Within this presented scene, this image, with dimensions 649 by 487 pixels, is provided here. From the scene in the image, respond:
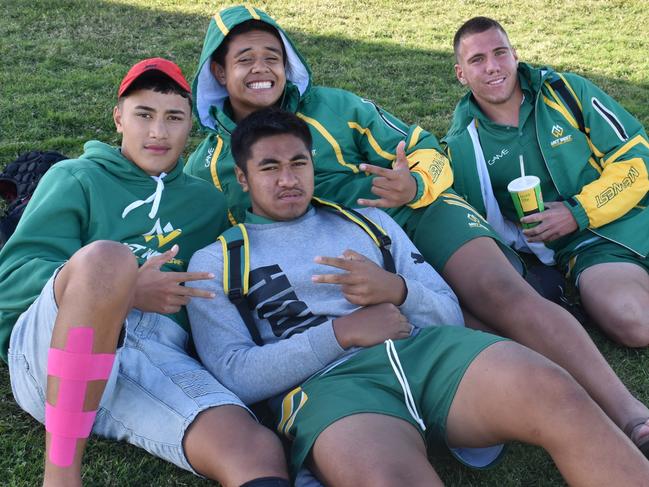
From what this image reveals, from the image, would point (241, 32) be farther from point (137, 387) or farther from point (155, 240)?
point (137, 387)

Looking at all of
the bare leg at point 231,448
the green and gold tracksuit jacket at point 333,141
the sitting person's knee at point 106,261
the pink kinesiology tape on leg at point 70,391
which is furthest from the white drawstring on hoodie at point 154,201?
the bare leg at point 231,448

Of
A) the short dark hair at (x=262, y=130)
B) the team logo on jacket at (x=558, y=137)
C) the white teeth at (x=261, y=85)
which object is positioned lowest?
the team logo on jacket at (x=558, y=137)

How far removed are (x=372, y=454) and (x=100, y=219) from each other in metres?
1.53

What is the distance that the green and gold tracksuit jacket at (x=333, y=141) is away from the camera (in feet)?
12.7

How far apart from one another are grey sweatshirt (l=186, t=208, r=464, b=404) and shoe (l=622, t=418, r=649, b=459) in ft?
2.49

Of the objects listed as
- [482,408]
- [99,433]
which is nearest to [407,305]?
[482,408]

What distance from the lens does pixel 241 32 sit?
13.0ft

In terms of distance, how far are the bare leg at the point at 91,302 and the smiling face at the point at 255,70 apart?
1629 millimetres

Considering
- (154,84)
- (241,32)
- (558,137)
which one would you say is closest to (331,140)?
(241,32)

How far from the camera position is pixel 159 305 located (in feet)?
9.03

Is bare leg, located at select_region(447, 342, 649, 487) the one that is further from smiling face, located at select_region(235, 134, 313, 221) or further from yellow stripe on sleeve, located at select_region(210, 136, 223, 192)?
yellow stripe on sleeve, located at select_region(210, 136, 223, 192)

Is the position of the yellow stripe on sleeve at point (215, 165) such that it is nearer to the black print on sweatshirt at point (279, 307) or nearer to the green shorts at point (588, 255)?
the black print on sweatshirt at point (279, 307)

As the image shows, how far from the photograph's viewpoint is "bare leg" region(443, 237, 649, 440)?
2.96 meters

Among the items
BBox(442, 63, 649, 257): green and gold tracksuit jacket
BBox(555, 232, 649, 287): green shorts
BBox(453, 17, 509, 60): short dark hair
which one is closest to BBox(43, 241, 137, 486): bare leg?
BBox(442, 63, 649, 257): green and gold tracksuit jacket
